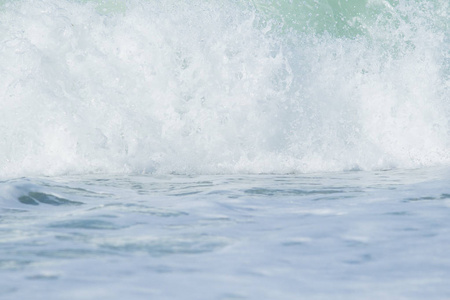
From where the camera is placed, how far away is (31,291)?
2496mm

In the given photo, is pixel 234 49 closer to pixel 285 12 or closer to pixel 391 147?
pixel 391 147

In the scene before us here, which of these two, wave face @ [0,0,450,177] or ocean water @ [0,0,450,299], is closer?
ocean water @ [0,0,450,299]

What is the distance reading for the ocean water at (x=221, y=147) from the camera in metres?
2.97

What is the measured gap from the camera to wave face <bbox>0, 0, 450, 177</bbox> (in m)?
6.66

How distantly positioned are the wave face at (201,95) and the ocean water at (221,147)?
2 centimetres

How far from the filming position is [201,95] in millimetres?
7270

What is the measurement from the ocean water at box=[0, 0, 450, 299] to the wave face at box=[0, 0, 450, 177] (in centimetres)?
2

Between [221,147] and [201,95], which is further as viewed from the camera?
[201,95]

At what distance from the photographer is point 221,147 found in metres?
6.84

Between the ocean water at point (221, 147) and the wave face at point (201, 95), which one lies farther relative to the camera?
the wave face at point (201, 95)

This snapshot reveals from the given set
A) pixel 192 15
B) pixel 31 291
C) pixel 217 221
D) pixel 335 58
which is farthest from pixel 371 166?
pixel 31 291

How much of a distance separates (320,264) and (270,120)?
428 centimetres

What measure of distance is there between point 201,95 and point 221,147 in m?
0.68

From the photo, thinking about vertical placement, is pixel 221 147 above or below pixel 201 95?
below
